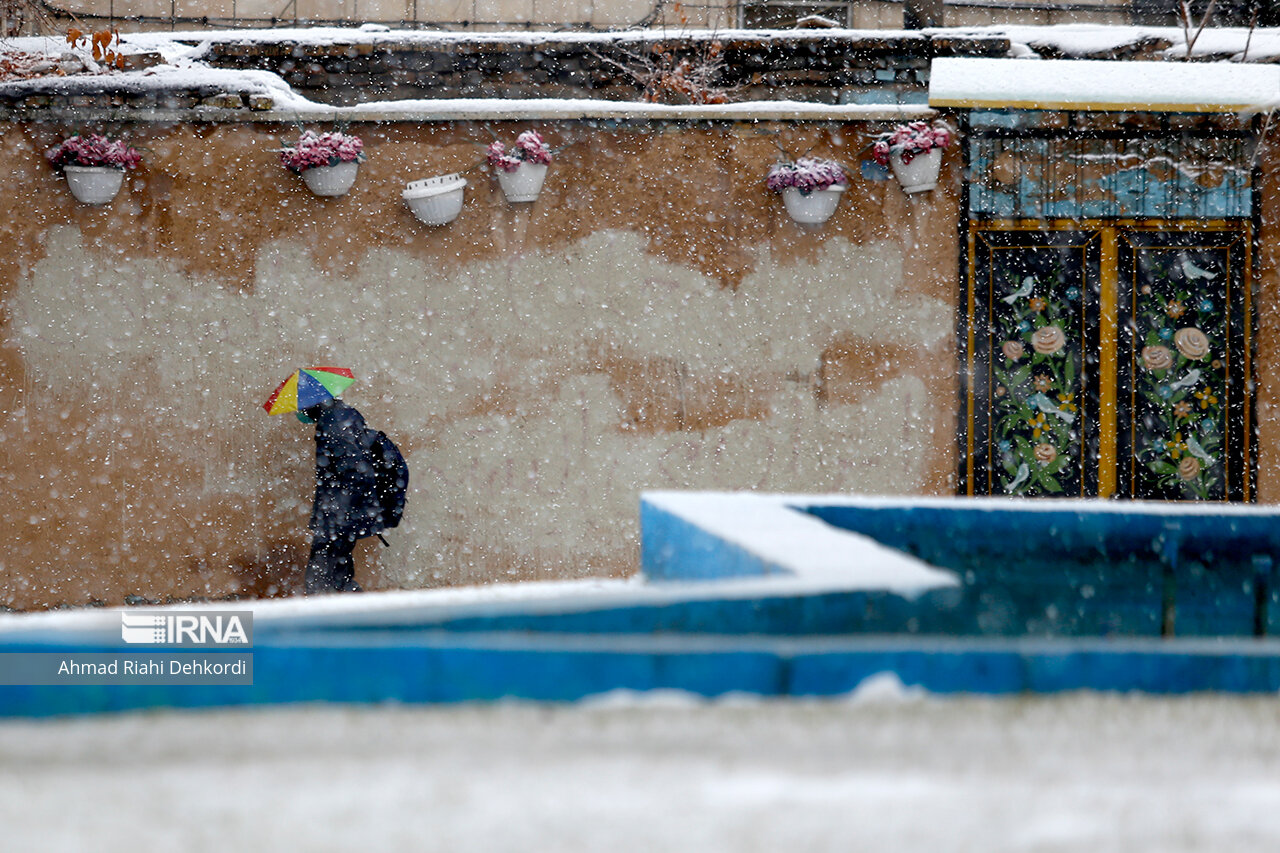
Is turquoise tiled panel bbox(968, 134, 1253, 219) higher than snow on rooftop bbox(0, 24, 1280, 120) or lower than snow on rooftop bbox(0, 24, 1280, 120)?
lower

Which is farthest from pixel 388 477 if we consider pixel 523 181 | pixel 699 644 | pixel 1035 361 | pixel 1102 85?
pixel 699 644

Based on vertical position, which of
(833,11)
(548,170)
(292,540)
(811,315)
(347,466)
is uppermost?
(833,11)

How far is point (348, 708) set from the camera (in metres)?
1.61

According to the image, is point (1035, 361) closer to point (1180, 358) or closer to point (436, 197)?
point (1180, 358)

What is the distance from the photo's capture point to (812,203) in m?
6.88

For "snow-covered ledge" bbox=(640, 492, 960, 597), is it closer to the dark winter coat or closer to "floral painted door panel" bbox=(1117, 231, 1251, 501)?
the dark winter coat

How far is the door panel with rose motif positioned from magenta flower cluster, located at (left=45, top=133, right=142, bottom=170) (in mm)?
4948

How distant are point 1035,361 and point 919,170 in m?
1.37

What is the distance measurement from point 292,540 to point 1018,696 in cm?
600

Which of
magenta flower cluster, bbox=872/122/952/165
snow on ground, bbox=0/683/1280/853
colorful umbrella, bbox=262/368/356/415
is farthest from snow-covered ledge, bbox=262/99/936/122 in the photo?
snow on ground, bbox=0/683/1280/853

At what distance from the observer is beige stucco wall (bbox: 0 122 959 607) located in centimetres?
688

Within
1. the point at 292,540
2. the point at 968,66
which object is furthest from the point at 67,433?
the point at 968,66

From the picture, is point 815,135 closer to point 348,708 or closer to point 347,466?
point 347,466

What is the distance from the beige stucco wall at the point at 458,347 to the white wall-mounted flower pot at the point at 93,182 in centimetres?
13
